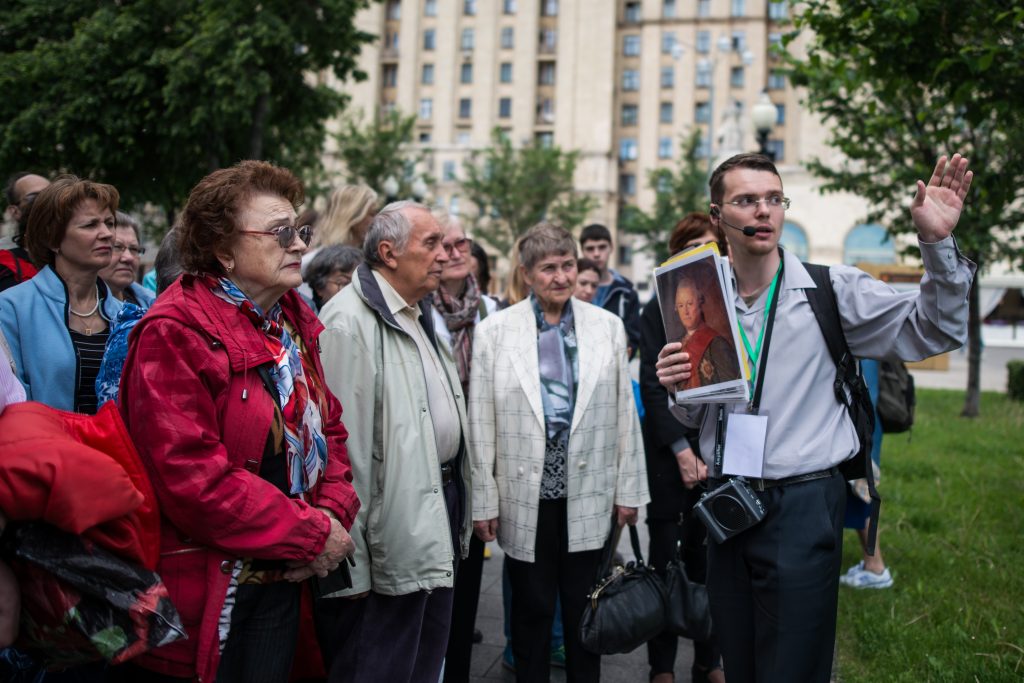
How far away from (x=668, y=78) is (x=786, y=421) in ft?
230

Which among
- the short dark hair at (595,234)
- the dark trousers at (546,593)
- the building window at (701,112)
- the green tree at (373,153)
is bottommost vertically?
the dark trousers at (546,593)

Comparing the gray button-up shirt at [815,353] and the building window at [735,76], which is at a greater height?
the building window at [735,76]

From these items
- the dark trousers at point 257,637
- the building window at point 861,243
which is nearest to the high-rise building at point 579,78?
the building window at point 861,243

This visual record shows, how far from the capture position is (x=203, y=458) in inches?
96.7

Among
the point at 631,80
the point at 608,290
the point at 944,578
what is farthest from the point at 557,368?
the point at 631,80

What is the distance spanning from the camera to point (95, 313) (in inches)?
143

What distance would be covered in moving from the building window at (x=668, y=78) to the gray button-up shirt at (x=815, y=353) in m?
69.5

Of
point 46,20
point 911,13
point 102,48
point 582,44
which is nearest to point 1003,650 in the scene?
point 911,13

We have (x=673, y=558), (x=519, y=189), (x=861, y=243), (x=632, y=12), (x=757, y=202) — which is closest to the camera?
(x=757, y=202)

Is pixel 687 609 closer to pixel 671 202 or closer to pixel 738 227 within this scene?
pixel 738 227

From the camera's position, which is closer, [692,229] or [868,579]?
[692,229]

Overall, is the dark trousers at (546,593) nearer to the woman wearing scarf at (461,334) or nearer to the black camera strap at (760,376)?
the woman wearing scarf at (461,334)

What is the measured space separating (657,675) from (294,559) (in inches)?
104

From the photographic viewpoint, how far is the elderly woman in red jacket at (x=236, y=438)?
2467 mm
